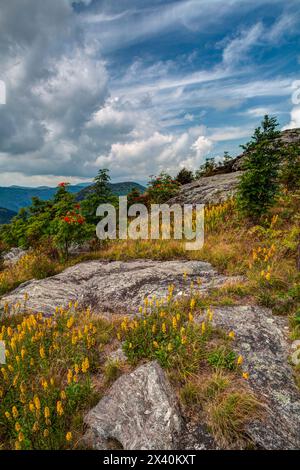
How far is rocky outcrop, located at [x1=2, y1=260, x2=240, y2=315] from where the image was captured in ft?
18.6

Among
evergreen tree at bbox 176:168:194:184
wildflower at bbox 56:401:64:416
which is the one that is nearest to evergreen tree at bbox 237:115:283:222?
wildflower at bbox 56:401:64:416

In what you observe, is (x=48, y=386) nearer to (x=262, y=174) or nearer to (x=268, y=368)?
(x=268, y=368)

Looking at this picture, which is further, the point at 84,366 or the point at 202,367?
the point at 202,367

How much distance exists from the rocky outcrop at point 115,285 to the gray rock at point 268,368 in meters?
1.26

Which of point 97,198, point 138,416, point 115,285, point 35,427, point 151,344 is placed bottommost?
point 138,416

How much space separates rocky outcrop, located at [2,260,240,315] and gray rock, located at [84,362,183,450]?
2166 millimetres

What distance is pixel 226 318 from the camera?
14.4ft

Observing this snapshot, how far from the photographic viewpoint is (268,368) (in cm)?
346

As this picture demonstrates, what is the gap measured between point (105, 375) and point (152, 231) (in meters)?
6.64

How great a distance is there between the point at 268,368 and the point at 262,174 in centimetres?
672

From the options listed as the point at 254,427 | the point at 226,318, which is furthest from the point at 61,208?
the point at 254,427

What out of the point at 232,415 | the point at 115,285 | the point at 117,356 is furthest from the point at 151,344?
the point at 115,285

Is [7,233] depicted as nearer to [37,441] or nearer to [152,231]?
[152,231]

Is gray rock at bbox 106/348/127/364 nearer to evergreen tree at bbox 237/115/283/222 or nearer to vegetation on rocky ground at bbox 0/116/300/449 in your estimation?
vegetation on rocky ground at bbox 0/116/300/449
